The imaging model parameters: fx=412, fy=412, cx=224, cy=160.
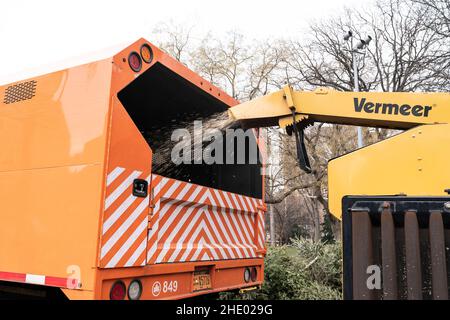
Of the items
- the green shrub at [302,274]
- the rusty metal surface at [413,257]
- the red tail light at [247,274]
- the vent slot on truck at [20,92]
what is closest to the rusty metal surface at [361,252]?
the rusty metal surface at [413,257]

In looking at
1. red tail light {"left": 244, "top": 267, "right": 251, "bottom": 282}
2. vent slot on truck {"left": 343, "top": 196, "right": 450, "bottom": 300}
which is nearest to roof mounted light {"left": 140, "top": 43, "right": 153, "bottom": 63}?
vent slot on truck {"left": 343, "top": 196, "right": 450, "bottom": 300}

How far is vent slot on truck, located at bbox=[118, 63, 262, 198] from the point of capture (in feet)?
13.7

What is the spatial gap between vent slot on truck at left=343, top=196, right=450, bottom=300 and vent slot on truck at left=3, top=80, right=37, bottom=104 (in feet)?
8.34

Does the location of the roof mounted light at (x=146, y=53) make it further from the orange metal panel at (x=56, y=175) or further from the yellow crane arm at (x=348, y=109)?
the yellow crane arm at (x=348, y=109)

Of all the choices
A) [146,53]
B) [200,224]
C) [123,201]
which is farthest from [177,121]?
[123,201]

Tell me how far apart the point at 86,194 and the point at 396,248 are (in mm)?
1938

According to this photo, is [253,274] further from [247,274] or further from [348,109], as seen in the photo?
[348,109]

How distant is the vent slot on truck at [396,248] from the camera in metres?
2.19

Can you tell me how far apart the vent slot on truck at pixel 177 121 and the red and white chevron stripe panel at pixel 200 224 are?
1.08 feet

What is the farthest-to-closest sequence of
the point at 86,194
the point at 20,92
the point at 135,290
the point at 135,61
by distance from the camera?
the point at 20,92
the point at 135,61
the point at 135,290
the point at 86,194

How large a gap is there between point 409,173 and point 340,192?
49cm

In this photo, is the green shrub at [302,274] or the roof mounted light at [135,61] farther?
the green shrub at [302,274]

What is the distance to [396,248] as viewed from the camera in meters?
2.31

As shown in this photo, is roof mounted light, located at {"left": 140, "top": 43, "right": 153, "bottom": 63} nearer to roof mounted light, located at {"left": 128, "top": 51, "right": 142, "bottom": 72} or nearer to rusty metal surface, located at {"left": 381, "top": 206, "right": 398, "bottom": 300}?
roof mounted light, located at {"left": 128, "top": 51, "right": 142, "bottom": 72}
